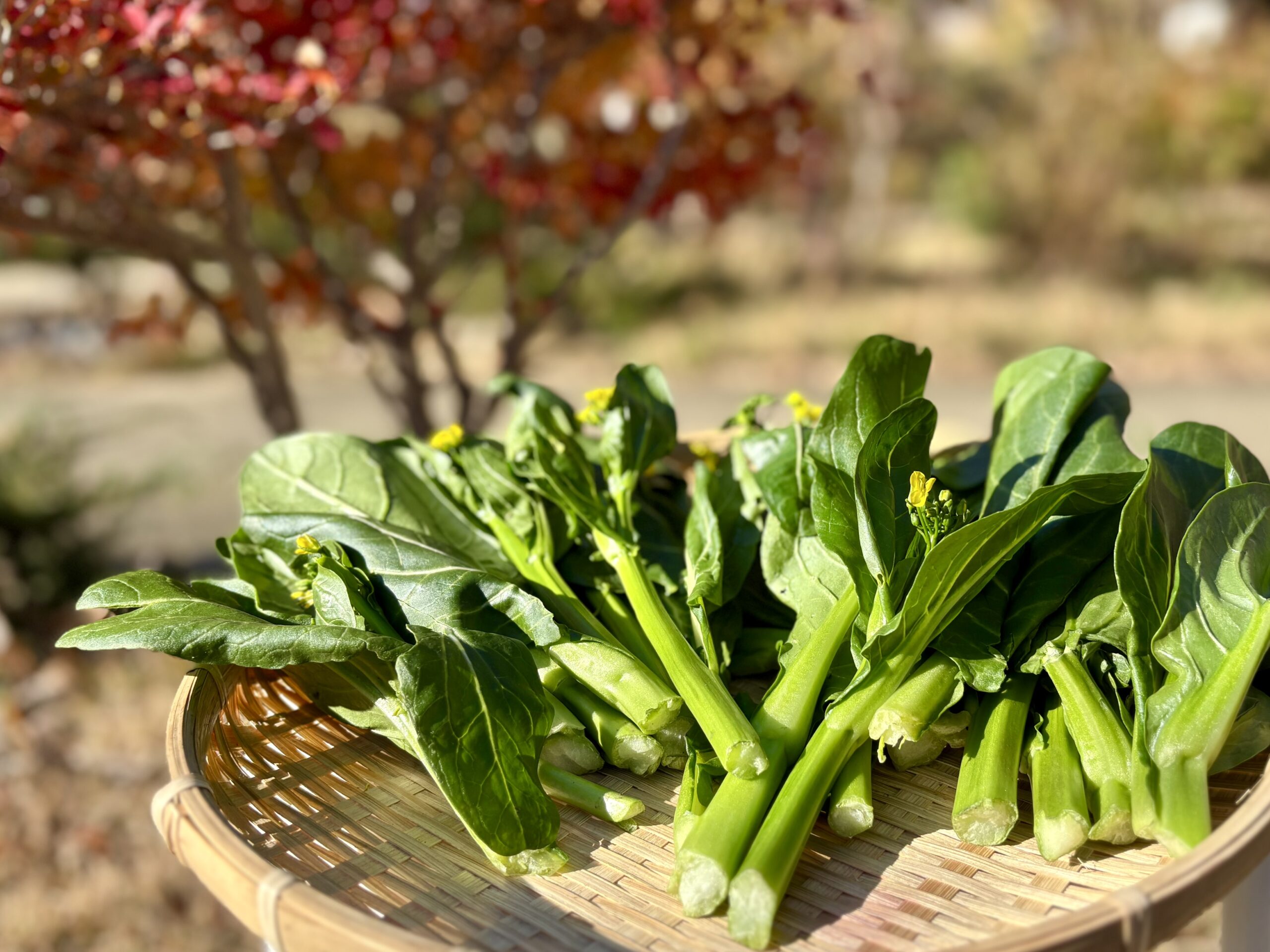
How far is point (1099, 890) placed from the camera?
3.73ft

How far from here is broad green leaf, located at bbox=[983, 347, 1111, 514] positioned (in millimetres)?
1558

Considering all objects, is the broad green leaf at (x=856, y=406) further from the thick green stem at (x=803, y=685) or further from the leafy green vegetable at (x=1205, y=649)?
the leafy green vegetable at (x=1205, y=649)

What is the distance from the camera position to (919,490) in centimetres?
127

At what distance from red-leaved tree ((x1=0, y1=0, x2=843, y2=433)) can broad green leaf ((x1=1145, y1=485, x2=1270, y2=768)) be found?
67.9 inches

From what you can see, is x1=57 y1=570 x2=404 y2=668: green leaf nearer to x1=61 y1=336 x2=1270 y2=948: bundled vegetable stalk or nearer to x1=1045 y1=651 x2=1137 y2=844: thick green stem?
x1=61 y1=336 x2=1270 y2=948: bundled vegetable stalk

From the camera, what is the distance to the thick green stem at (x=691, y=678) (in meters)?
1.25

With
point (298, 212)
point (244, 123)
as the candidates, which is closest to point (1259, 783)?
point (244, 123)

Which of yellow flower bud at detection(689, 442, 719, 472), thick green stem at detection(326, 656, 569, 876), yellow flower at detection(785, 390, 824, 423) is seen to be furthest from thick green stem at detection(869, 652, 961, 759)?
yellow flower bud at detection(689, 442, 719, 472)

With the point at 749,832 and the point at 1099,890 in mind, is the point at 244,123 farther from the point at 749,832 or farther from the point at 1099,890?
the point at 1099,890

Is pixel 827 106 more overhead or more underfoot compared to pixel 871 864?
more overhead

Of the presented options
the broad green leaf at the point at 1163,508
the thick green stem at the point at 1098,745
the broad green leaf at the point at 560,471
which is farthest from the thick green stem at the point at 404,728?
the broad green leaf at the point at 1163,508

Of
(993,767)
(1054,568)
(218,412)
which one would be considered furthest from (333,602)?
(218,412)

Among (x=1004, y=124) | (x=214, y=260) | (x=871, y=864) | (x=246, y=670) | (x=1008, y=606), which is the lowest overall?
(x=871, y=864)

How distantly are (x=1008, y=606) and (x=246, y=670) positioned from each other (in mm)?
1134
